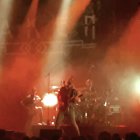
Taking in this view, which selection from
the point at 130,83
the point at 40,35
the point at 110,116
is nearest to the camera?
the point at 110,116

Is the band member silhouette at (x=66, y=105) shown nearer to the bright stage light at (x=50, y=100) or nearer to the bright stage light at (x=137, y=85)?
the bright stage light at (x=50, y=100)

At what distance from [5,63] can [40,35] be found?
7.10 feet

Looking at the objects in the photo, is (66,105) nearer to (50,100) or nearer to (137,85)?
(50,100)

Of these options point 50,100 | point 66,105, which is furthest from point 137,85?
point 66,105

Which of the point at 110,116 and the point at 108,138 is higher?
the point at 110,116

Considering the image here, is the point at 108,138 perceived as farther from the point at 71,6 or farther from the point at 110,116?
the point at 71,6

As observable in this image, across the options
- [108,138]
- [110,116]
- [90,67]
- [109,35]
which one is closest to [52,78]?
[90,67]

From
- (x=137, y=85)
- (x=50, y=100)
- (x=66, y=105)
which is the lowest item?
(x=66, y=105)

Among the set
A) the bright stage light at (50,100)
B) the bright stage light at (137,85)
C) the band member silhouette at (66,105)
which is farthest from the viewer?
the bright stage light at (137,85)

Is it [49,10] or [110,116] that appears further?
[49,10]

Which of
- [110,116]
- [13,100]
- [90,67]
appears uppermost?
[90,67]

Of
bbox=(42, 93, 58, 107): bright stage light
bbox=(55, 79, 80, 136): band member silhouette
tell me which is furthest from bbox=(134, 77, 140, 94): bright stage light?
bbox=(55, 79, 80, 136): band member silhouette

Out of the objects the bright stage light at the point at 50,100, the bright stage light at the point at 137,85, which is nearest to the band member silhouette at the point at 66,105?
the bright stage light at the point at 50,100

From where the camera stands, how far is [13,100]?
20.0 meters
